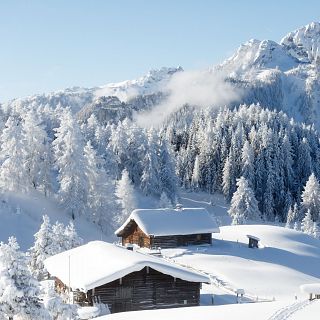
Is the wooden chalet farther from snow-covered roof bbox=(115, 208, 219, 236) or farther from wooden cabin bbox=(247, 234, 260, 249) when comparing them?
wooden cabin bbox=(247, 234, 260, 249)

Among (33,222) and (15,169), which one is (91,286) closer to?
(33,222)

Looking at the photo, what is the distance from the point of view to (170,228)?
183 feet

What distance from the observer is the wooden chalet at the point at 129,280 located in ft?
105

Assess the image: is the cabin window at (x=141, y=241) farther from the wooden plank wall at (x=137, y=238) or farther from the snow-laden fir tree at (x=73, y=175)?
the snow-laden fir tree at (x=73, y=175)

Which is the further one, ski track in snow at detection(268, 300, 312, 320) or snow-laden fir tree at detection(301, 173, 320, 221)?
snow-laden fir tree at detection(301, 173, 320, 221)

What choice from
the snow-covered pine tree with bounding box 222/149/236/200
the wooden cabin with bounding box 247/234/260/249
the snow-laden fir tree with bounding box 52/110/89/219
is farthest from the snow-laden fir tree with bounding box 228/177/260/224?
the wooden cabin with bounding box 247/234/260/249

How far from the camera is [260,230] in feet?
207

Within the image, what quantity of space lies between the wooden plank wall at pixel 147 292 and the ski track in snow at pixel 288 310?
10.8 meters

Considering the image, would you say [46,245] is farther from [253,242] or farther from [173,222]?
[253,242]

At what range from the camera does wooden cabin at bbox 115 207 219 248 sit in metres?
55.7

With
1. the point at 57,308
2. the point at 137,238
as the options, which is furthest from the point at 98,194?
the point at 57,308

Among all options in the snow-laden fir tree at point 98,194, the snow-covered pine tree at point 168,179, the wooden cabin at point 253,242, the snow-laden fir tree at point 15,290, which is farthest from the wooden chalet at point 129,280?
the snow-covered pine tree at point 168,179

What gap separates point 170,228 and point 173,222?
119 cm

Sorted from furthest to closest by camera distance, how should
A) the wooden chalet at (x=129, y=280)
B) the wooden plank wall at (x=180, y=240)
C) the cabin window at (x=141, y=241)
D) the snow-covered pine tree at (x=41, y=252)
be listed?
the cabin window at (x=141, y=241) → the wooden plank wall at (x=180, y=240) → the snow-covered pine tree at (x=41, y=252) → the wooden chalet at (x=129, y=280)
